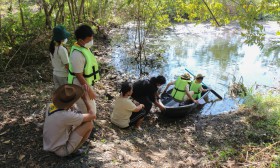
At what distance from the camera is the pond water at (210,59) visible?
10547 mm

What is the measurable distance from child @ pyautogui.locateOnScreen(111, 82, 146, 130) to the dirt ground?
158mm

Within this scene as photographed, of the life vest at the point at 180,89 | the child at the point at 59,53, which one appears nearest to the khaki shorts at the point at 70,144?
the child at the point at 59,53

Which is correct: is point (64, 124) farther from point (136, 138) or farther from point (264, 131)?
point (264, 131)

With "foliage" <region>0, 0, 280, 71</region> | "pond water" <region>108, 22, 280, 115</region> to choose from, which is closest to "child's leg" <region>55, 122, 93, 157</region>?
"foliage" <region>0, 0, 280, 71</region>

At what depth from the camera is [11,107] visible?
514 centimetres

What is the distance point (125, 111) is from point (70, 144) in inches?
75.7

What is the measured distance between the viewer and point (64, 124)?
3.18 metres

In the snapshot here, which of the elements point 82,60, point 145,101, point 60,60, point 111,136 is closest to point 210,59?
point 145,101

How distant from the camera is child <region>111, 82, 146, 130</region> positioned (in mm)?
4968

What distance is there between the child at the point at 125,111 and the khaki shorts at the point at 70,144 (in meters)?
1.71

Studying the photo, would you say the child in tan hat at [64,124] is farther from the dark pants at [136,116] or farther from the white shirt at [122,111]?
the dark pants at [136,116]

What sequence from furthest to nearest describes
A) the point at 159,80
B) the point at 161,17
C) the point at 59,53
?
the point at 161,17, the point at 159,80, the point at 59,53

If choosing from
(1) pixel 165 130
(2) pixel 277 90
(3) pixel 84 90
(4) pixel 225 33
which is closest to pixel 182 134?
(1) pixel 165 130

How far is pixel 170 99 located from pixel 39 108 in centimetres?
396
